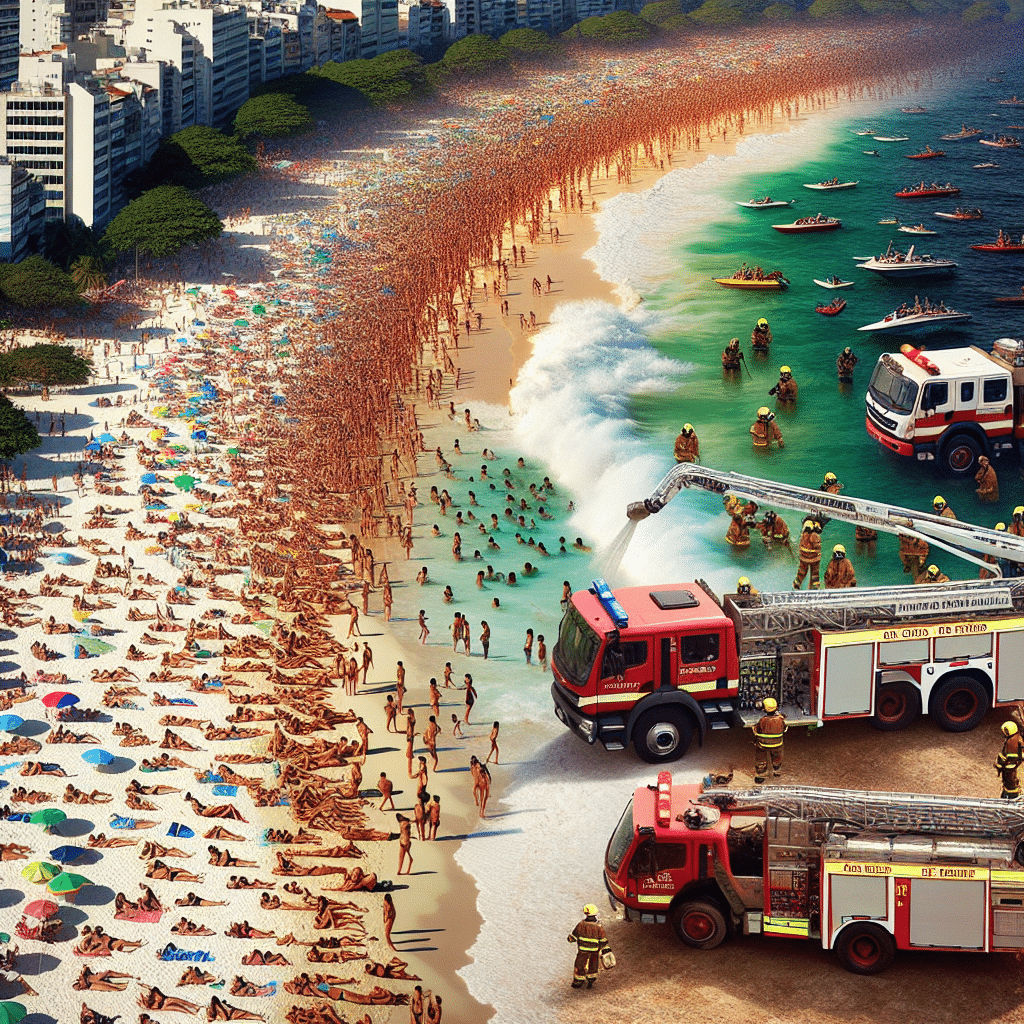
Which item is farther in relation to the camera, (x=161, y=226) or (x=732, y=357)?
(x=161, y=226)

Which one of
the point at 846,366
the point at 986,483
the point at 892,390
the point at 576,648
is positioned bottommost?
the point at 986,483

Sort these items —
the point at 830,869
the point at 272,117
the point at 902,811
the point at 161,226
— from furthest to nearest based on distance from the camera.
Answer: the point at 272,117
the point at 161,226
the point at 902,811
the point at 830,869

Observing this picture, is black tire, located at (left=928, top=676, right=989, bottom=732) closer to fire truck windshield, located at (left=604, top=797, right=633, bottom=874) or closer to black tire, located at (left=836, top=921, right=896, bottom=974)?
black tire, located at (left=836, top=921, right=896, bottom=974)

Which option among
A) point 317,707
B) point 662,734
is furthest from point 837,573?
point 317,707

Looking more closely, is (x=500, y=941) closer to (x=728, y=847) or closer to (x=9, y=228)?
(x=728, y=847)

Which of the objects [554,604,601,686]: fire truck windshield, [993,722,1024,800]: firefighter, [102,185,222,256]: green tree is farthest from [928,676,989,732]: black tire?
[102,185,222,256]: green tree

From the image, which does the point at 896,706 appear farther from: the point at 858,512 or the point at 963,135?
the point at 963,135

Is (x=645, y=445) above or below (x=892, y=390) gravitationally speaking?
below
